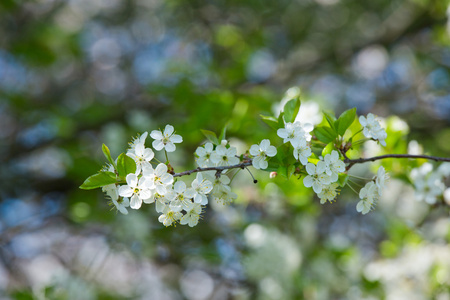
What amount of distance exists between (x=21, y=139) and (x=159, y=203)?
3024 millimetres

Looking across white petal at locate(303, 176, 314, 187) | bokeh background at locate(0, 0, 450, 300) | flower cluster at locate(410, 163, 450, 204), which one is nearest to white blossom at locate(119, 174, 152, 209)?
white petal at locate(303, 176, 314, 187)

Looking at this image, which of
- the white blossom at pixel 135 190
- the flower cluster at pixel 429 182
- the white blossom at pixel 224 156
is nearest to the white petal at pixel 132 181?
the white blossom at pixel 135 190

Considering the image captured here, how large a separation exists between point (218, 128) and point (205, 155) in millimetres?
1123

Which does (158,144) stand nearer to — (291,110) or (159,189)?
(159,189)

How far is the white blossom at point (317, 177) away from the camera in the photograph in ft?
3.52

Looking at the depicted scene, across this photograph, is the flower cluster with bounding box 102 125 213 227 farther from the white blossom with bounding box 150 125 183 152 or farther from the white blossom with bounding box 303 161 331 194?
the white blossom with bounding box 303 161 331 194

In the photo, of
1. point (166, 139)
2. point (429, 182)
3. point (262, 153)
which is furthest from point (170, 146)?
point (429, 182)

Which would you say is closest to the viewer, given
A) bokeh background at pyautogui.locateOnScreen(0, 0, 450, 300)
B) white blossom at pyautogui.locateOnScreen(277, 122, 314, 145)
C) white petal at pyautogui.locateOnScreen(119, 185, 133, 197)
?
white petal at pyautogui.locateOnScreen(119, 185, 133, 197)

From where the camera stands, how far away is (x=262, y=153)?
110 centimetres

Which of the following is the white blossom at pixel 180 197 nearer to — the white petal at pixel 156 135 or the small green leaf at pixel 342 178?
the white petal at pixel 156 135

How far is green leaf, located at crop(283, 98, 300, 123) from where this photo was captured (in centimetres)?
122

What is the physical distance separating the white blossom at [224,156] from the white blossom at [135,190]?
0.67 feet

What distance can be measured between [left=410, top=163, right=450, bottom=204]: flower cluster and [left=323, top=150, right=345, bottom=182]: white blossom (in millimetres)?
684

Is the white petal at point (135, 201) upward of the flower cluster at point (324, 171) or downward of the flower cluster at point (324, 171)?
upward
